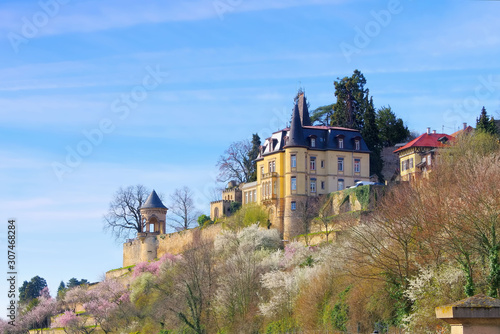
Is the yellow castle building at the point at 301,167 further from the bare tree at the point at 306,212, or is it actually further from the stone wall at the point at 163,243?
the stone wall at the point at 163,243

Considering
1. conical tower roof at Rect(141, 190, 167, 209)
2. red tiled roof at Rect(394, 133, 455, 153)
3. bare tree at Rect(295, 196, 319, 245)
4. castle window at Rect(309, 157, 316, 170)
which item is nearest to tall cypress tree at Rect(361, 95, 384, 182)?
red tiled roof at Rect(394, 133, 455, 153)

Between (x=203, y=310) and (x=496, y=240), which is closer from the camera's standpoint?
(x=496, y=240)

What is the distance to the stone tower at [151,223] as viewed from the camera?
249ft

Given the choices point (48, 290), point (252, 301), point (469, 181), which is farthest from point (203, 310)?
point (48, 290)

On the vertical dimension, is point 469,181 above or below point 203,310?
above

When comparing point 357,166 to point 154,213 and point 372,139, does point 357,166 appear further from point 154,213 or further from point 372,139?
point 154,213

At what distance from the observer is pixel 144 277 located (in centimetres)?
6644

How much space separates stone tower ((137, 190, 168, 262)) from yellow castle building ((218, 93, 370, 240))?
1619 centimetres

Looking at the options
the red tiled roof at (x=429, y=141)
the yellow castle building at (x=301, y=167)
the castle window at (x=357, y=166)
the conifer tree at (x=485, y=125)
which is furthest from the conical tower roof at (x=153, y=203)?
the conifer tree at (x=485, y=125)

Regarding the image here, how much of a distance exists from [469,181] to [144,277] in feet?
137

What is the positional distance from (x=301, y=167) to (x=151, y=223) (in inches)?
964

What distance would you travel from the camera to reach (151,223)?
262 feet

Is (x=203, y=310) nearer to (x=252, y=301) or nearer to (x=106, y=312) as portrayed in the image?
(x=252, y=301)

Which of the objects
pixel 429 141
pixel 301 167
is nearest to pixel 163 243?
pixel 301 167
